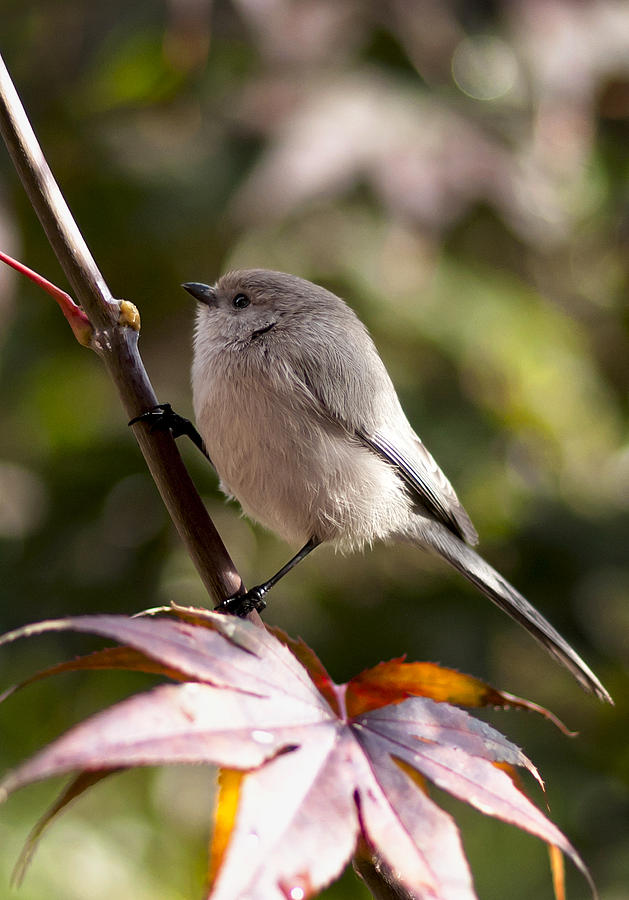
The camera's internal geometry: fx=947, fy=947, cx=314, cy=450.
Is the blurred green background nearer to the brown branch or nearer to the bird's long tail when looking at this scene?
the bird's long tail

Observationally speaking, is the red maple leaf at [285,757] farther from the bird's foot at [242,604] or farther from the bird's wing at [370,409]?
the bird's wing at [370,409]

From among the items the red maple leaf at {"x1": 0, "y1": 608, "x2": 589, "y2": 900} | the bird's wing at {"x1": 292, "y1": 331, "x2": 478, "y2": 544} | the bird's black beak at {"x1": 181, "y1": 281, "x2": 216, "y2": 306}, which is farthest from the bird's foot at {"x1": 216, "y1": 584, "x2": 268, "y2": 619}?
the bird's black beak at {"x1": 181, "y1": 281, "x2": 216, "y2": 306}

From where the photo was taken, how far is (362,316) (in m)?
2.96

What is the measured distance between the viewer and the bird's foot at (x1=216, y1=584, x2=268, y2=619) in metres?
1.20

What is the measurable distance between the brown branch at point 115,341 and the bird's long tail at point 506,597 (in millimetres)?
910

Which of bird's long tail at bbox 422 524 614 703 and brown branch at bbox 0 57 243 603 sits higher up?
brown branch at bbox 0 57 243 603

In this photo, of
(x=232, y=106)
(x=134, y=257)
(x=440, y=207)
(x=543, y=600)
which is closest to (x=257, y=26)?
(x=232, y=106)

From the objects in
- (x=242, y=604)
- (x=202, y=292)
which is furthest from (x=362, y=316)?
(x=242, y=604)

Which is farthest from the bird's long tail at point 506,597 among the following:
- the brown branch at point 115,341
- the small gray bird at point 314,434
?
the brown branch at point 115,341

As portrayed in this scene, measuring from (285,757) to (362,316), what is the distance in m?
2.29

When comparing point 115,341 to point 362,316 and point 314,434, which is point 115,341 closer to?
point 314,434

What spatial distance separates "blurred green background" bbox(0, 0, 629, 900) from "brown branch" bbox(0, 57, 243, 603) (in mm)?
1185

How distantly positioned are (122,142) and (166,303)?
504mm

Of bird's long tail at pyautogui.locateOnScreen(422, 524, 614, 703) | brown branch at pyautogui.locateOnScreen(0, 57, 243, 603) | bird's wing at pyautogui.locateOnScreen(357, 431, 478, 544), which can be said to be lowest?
bird's long tail at pyautogui.locateOnScreen(422, 524, 614, 703)
